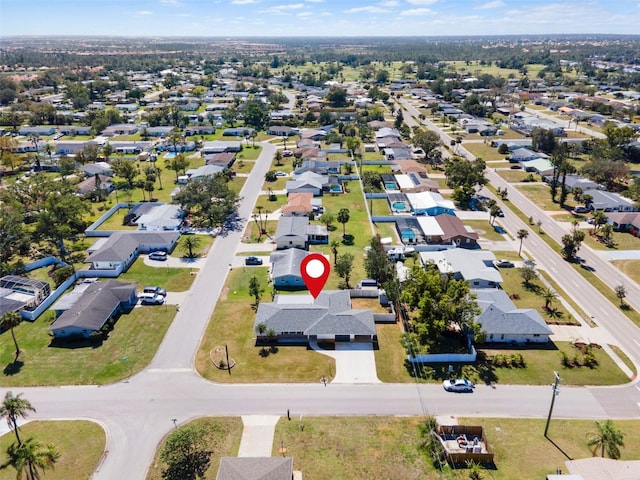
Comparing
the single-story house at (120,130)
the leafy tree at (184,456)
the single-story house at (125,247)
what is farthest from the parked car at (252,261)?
the single-story house at (120,130)

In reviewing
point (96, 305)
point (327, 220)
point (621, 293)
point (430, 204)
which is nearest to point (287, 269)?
point (327, 220)

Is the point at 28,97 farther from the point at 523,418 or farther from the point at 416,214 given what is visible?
the point at 523,418

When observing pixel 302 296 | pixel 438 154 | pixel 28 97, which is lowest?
pixel 302 296

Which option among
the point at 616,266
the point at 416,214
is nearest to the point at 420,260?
the point at 416,214

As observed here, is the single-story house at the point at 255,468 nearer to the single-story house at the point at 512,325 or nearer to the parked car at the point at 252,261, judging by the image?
the single-story house at the point at 512,325

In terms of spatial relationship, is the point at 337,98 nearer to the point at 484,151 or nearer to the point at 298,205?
the point at 484,151

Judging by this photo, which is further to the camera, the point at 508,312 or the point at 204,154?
the point at 204,154

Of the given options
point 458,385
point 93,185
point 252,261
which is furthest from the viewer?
point 93,185

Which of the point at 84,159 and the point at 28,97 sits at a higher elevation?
the point at 28,97
